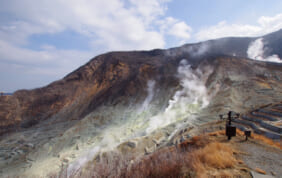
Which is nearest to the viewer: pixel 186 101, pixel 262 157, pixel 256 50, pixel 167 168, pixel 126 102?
pixel 167 168

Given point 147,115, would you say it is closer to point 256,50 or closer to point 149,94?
point 149,94

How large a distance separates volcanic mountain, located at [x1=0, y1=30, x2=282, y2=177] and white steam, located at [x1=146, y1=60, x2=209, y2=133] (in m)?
0.10

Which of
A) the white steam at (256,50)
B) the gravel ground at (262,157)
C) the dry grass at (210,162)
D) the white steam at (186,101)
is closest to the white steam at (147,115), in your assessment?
the white steam at (186,101)

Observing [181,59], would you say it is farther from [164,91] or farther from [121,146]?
[121,146]

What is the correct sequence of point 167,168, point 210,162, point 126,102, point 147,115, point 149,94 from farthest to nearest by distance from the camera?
point 149,94, point 126,102, point 147,115, point 210,162, point 167,168

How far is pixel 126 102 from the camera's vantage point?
65.5ft

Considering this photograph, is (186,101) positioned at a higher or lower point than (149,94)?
lower

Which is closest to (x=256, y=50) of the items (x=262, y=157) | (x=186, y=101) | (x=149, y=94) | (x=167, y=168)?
(x=186, y=101)

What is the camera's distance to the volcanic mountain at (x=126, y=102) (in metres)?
12.0

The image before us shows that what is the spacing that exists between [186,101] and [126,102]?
27.9 feet

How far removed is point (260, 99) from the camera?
1167 centimetres

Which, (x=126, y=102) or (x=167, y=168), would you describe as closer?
(x=167, y=168)

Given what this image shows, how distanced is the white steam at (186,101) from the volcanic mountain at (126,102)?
97 millimetres

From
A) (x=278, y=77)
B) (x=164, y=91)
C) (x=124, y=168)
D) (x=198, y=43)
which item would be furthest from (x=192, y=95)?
(x=198, y=43)
